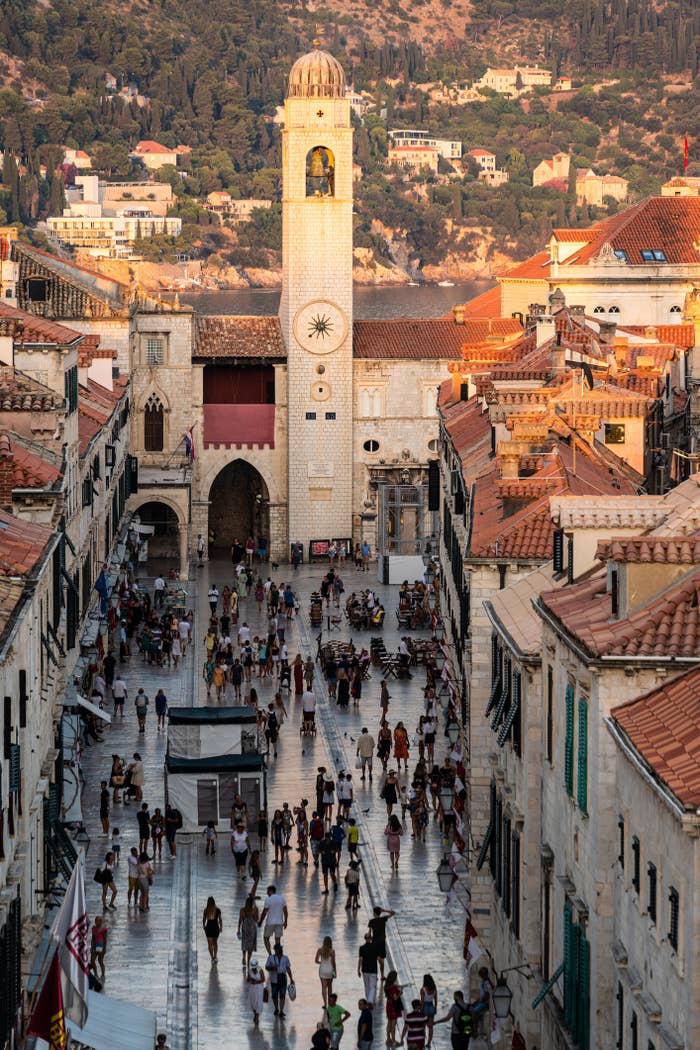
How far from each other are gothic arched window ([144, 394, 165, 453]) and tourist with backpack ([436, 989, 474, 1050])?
224 ft

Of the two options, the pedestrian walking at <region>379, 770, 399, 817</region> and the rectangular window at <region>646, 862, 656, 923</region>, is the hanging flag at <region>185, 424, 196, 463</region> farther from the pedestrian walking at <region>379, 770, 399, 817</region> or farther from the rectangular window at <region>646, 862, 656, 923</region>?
the rectangular window at <region>646, 862, 656, 923</region>

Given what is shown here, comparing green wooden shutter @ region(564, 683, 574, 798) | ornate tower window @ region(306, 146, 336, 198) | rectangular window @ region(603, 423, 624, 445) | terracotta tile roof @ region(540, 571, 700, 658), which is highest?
ornate tower window @ region(306, 146, 336, 198)

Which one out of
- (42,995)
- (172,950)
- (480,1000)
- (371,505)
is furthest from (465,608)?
(371,505)

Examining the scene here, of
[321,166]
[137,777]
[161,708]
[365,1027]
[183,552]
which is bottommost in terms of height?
[365,1027]

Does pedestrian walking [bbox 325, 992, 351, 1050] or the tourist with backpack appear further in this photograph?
pedestrian walking [bbox 325, 992, 351, 1050]

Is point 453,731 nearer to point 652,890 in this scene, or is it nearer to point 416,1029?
point 416,1029

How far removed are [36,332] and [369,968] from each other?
26.3 metres

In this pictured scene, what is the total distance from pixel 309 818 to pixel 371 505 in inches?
2050

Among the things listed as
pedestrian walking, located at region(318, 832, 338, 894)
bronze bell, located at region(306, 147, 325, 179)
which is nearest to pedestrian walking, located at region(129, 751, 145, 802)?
pedestrian walking, located at region(318, 832, 338, 894)

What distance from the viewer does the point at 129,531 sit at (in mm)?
92500

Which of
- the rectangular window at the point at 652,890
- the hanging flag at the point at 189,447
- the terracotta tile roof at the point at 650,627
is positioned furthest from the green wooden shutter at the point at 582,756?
the hanging flag at the point at 189,447

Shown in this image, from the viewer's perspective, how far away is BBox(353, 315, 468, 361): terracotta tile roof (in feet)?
346

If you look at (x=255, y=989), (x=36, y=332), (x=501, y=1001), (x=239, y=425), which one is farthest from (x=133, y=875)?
(x=239, y=425)

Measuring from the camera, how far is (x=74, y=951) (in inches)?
1205
